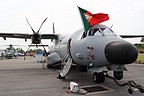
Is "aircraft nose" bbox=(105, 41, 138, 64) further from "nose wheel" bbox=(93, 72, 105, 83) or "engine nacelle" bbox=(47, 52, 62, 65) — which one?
"engine nacelle" bbox=(47, 52, 62, 65)

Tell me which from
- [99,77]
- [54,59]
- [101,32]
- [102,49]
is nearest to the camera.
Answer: [102,49]

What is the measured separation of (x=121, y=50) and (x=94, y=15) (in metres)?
2.73

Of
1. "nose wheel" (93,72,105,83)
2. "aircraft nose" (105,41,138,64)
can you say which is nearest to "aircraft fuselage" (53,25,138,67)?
"aircraft nose" (105,41,138,64)

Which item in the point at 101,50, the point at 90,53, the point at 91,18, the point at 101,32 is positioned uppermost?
the point at 91,18

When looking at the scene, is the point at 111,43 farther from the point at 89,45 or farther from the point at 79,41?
the point at 79,41

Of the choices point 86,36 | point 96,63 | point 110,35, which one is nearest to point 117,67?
point 96,63

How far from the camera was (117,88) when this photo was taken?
8086 millimetres

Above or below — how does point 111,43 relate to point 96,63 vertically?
above

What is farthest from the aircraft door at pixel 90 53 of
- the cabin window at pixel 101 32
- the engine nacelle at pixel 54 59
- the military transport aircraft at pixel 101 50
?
the engine nacelle at pixel 54 59

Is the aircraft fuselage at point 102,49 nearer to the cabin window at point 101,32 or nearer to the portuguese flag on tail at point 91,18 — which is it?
the cabin window at point 101,32

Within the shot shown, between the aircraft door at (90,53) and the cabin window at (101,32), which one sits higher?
the cabin window at (101,32)

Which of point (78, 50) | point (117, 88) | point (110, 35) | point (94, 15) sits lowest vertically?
point (117, 88)

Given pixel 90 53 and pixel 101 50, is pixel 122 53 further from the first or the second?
pixel 90 53

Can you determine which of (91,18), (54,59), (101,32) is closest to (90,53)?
(101,32)
